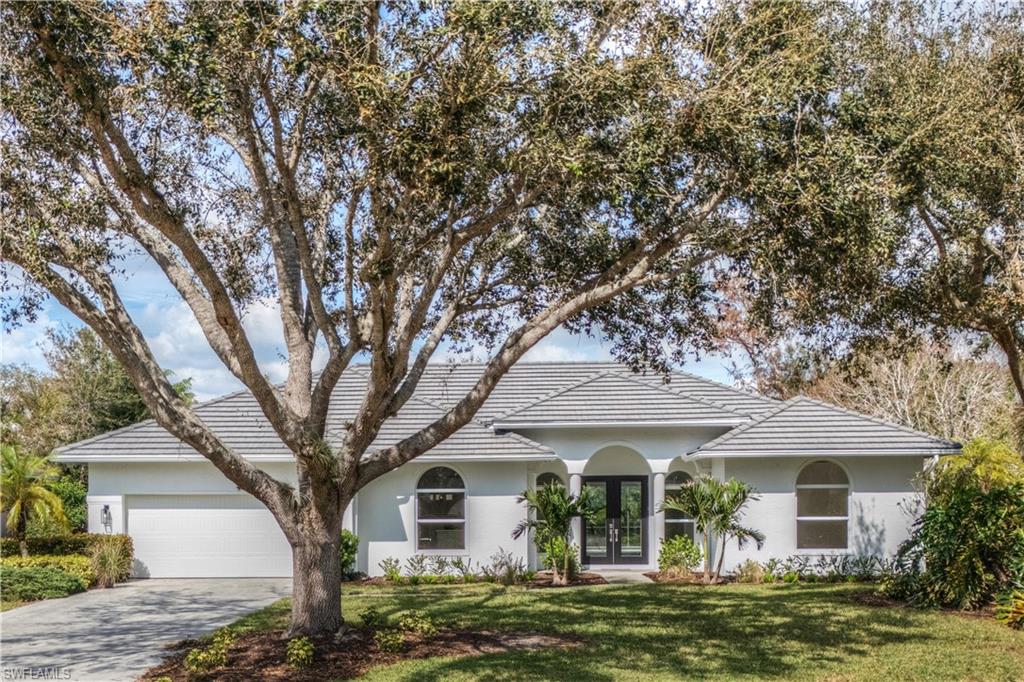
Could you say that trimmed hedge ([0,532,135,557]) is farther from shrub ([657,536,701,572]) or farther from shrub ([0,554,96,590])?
shrub ([657,536,701,572])

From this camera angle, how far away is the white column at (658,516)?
2173 cm

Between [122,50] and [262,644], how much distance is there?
25.0 feet

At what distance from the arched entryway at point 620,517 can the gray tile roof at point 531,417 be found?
1.48 m

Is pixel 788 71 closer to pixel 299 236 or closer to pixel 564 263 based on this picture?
pixel 564 263

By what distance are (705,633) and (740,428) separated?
8.38 m

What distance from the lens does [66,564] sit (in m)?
19.5

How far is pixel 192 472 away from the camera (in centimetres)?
2148

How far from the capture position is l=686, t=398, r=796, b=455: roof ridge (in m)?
21.1

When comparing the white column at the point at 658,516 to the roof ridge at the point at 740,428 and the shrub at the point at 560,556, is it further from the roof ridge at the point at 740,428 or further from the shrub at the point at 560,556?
the shrub at the point at 560,556

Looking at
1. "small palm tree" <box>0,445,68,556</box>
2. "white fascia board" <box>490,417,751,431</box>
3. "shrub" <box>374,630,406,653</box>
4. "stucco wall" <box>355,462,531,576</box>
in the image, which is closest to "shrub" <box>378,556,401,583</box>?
"stucco wall" <box>355,462,531,576</box>

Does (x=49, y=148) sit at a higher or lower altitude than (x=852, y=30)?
lower

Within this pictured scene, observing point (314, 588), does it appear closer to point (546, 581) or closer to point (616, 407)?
point (546, 581)

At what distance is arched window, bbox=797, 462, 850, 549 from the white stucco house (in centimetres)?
3

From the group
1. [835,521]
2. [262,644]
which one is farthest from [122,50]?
[835,521]
